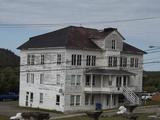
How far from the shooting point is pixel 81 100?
72.8 metres

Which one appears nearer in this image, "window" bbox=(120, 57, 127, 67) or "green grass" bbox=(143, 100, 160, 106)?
"window" bbox=(120, 57, 127, 67)

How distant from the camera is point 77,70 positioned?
7244cm

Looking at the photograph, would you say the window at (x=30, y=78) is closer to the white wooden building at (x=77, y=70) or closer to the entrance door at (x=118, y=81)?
the white wooden building at (x=77, y=70)

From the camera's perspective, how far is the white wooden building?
71.7 m

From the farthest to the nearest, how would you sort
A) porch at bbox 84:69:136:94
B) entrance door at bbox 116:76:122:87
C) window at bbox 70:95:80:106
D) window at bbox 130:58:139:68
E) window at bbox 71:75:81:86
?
window at bbox 130:58:139:68 < entrance door at bbox 116:76:122:87 < porch at bbox 84:69:136:94 < window at bbox 71:75:81:86 < window at bbox 70:95:80:106

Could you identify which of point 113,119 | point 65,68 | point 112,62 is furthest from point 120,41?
point 113,119

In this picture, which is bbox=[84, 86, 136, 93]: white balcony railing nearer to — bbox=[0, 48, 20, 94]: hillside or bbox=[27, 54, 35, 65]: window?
bbox=[27, 54, 35, 65]: window

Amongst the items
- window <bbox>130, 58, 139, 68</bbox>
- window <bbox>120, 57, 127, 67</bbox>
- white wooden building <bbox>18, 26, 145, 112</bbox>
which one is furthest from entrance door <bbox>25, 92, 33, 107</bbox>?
window <bbox>130, 58, 139, 68</bbox>

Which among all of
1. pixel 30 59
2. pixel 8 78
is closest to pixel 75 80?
pixel 30 59

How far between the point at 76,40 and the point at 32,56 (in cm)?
689

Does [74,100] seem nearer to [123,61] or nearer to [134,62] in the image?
[123,61]

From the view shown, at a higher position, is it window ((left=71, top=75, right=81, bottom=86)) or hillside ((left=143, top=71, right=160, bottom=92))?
window ((left=71, top=75, right=81, bottom=86))

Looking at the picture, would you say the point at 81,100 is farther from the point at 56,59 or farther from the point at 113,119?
the point at 113,119

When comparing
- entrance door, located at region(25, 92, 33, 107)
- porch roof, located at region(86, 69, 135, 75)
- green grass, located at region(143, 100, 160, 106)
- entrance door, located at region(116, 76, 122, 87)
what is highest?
porch roof, located at region(86, 69, 135, 75)
